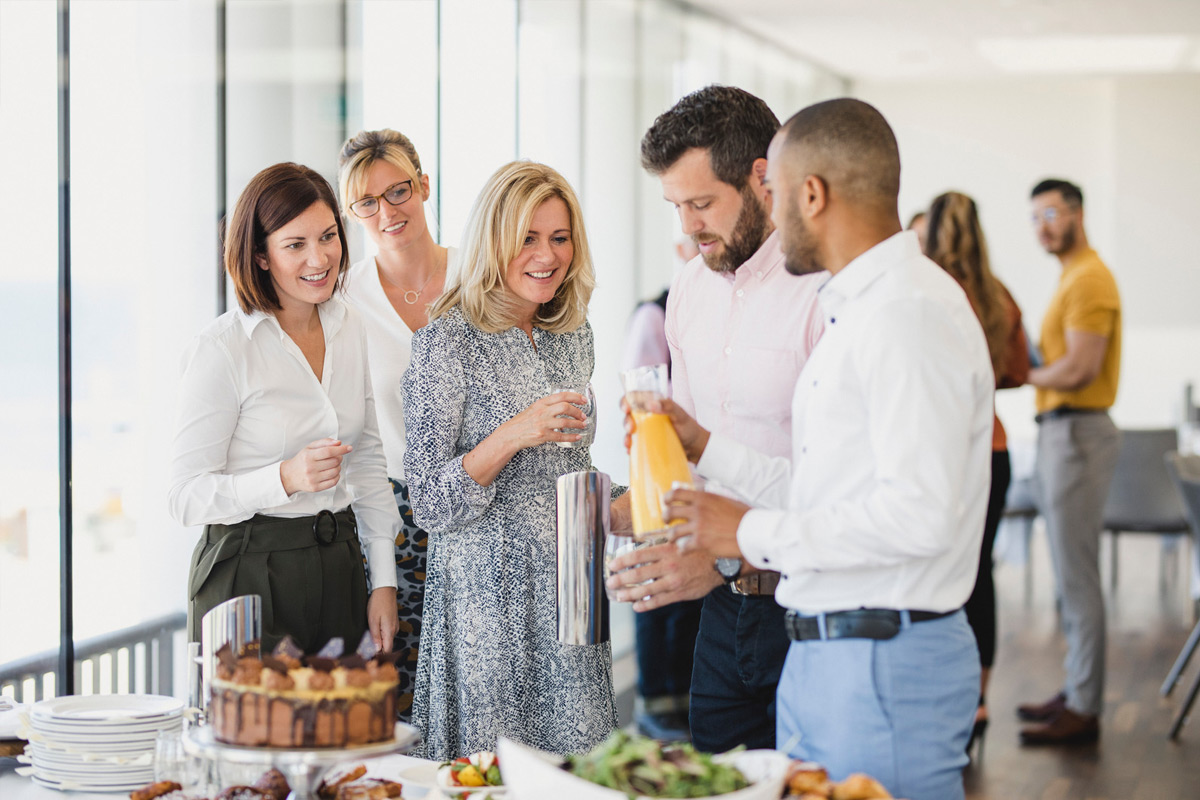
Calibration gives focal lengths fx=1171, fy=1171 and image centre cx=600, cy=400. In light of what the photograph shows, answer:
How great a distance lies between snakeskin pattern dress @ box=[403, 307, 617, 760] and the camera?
2.14 meters

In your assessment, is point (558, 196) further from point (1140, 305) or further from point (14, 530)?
point (1140, 305)

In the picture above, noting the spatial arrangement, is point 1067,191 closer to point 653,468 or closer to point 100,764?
point 653,468

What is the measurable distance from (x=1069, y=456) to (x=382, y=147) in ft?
9.72

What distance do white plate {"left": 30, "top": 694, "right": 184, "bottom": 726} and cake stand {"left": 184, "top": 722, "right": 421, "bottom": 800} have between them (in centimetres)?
45

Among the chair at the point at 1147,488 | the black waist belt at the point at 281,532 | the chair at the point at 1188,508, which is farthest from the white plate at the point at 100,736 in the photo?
the chair at the point at 1147,488

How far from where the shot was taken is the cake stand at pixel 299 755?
1.34 metres

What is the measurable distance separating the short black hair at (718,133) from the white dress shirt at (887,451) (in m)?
0.51

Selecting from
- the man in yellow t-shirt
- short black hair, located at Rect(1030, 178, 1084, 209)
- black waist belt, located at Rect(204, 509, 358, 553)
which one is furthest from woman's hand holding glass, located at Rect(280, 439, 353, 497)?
short black hair, located at Rect(1030, 178, 1084, 209)

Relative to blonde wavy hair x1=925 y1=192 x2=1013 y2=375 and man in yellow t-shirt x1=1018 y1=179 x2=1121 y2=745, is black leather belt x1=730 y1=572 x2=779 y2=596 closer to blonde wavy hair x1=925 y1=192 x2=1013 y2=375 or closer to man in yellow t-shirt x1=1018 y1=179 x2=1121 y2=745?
blonde wavy hair x1=925 y1=192 x2=1013 y2=375

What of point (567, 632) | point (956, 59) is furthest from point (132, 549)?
point (956, 59)

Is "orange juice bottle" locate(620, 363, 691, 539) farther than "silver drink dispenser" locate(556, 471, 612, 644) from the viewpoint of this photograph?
No

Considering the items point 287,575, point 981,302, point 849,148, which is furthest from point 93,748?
point 981,302

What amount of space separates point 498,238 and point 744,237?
0.45m

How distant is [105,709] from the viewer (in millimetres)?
1898
